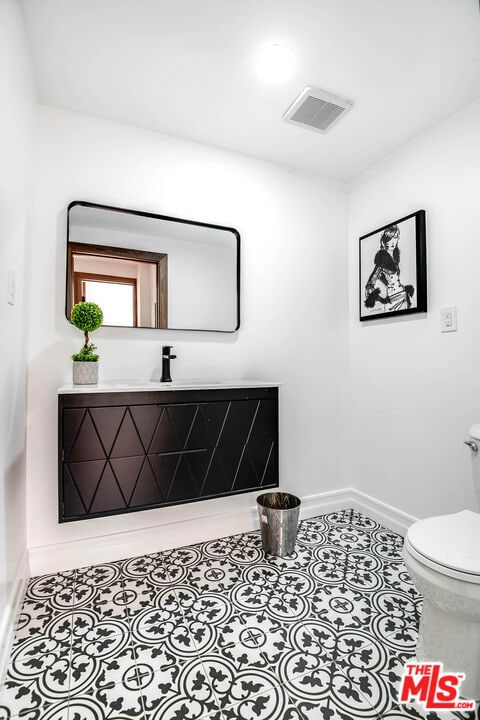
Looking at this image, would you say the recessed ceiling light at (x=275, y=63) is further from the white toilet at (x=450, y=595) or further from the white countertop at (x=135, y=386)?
the white toilet at (x=450, y=595)

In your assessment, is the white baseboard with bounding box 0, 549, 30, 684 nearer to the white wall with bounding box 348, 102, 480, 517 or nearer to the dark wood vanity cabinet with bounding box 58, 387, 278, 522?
the dark wood vanity cabinet with bounding box 58, 387, 278, 522

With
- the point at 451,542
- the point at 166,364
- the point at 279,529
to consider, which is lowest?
the point at 279,529

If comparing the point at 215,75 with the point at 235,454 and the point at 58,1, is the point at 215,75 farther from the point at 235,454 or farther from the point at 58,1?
the point at 235,454

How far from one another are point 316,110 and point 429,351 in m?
1.38

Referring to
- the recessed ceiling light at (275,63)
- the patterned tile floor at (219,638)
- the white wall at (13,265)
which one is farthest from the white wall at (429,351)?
the white wall at (13,265)

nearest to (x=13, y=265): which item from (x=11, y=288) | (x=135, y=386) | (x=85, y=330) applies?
(x=11, y=288)

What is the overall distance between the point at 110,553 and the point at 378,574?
1313 mm

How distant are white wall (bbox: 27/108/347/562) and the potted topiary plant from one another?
0.54ft

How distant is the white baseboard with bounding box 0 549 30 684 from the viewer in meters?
1.24

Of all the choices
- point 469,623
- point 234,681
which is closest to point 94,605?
point 234,681

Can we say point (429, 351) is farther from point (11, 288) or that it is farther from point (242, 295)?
point (11, 288)

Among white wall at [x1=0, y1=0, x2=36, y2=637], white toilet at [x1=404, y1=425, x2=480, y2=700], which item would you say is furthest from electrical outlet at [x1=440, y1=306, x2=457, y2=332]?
white wall at [x1=0, y1=0, x2=36, y2=637]

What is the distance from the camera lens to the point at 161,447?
1.77 meters

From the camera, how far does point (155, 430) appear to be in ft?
5.76
